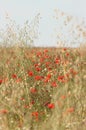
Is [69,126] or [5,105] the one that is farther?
[5,105]

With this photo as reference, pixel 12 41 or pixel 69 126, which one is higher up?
pixel 12 41

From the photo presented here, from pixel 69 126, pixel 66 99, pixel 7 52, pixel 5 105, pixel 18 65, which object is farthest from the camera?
pixel 7 52

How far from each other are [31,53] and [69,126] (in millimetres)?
4132

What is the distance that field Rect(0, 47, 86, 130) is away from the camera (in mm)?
3457

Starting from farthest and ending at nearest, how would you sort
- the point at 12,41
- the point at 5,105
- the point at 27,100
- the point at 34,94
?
the point at 12,41
the point at 34,94
the point at 27,100
the point at 5,105

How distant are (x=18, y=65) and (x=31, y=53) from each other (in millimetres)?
711

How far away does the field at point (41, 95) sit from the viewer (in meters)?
3.46

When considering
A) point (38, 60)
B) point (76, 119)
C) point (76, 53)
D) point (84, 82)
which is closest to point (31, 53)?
point (38, 60)

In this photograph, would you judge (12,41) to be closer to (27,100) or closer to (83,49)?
(83,49)

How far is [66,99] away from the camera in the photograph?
4105mm

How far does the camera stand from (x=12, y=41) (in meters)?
7.42

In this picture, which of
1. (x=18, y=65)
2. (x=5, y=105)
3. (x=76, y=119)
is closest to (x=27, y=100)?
(x=5, y=105)

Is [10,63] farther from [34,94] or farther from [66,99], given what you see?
[66,99]

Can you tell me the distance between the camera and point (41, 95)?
209 inches
